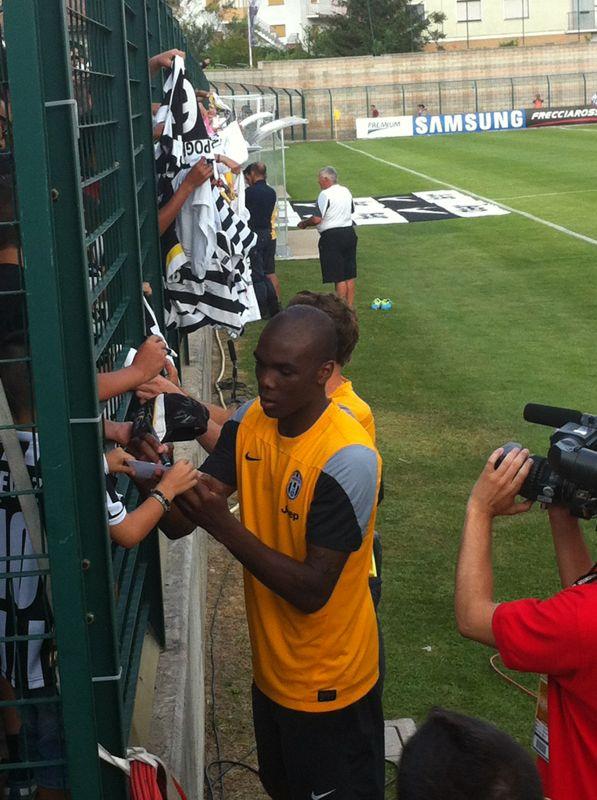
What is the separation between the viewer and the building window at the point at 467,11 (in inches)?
3648

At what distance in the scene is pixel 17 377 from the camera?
292 cm

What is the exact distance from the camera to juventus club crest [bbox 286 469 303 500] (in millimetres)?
3480

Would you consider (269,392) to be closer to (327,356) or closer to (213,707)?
(327,356)

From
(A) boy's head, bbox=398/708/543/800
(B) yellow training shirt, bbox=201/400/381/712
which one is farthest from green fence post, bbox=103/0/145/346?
(A) boy's head, bbox=398/708/543/800

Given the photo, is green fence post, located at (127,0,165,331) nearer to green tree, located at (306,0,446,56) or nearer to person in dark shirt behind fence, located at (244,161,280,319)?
person in dark shirt behind fence, located at (244,161,280,319)

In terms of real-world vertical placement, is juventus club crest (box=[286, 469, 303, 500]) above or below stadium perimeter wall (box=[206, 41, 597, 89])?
below

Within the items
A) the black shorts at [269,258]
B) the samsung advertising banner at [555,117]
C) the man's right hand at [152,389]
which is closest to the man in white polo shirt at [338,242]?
the black shorts at [269,258]

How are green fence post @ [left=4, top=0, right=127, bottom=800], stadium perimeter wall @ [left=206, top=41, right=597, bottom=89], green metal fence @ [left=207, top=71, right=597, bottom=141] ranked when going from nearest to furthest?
1. green fence post @ [left=4, top=0, right=127, bottom=800]
2. green metal fence @ [left=207, top=71, right=597, bottom=141]
3. stadium perimeter wall @ [left=206, top=41, right=597, bottom=89]

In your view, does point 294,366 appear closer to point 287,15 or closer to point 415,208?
point 415,208

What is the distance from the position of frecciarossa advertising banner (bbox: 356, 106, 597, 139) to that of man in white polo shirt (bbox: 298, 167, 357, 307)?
42.7m

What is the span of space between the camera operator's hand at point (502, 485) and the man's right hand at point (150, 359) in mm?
1107

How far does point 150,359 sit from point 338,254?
41.9ft

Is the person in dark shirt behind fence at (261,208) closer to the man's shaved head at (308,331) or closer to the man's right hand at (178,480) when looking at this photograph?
the man's shaved head at (308,331)

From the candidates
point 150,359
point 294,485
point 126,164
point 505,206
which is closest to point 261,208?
point 505,206
